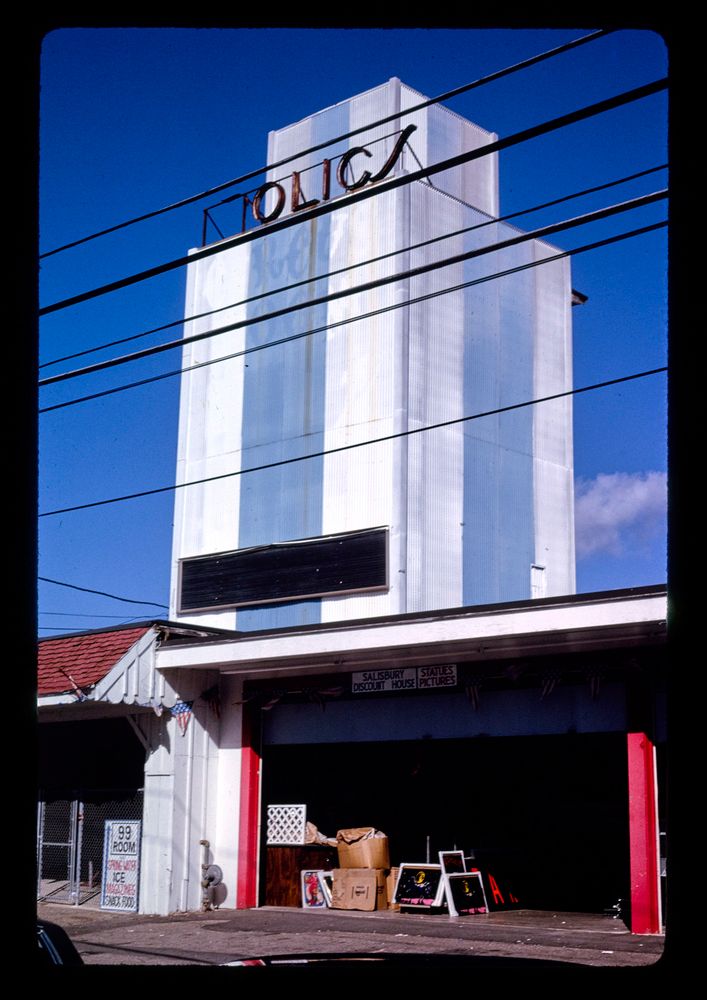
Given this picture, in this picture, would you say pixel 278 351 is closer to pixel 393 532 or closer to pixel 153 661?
pixel 393 532

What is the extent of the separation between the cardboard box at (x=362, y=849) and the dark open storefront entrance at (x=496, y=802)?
1512mm

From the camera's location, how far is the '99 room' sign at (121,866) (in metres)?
18.8

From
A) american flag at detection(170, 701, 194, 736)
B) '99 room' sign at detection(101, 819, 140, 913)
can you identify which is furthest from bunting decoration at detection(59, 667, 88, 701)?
'99 room' sign at detection(101, 819, 140, 913)

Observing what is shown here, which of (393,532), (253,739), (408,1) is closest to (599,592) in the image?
(253,739)

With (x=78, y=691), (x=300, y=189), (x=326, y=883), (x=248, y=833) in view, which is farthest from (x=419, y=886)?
(x=300, y=189)

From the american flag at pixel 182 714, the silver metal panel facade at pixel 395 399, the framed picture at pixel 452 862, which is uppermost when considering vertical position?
the silver metal panel facade at pixel 395 399

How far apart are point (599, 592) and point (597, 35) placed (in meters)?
7.94

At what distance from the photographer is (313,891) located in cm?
1869

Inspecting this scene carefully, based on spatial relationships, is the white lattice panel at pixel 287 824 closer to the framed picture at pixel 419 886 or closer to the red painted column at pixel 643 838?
the framed picture at pixel 419 886

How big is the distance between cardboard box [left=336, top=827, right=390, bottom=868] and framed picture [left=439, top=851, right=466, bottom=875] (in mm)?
1095

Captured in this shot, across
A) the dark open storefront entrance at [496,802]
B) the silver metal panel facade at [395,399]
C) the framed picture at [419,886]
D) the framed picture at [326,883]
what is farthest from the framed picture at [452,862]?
the silver metal panel facade at [395,399]

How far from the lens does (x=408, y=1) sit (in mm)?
3215

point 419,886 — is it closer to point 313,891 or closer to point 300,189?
point 313,891

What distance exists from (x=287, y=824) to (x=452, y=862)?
112 inches
